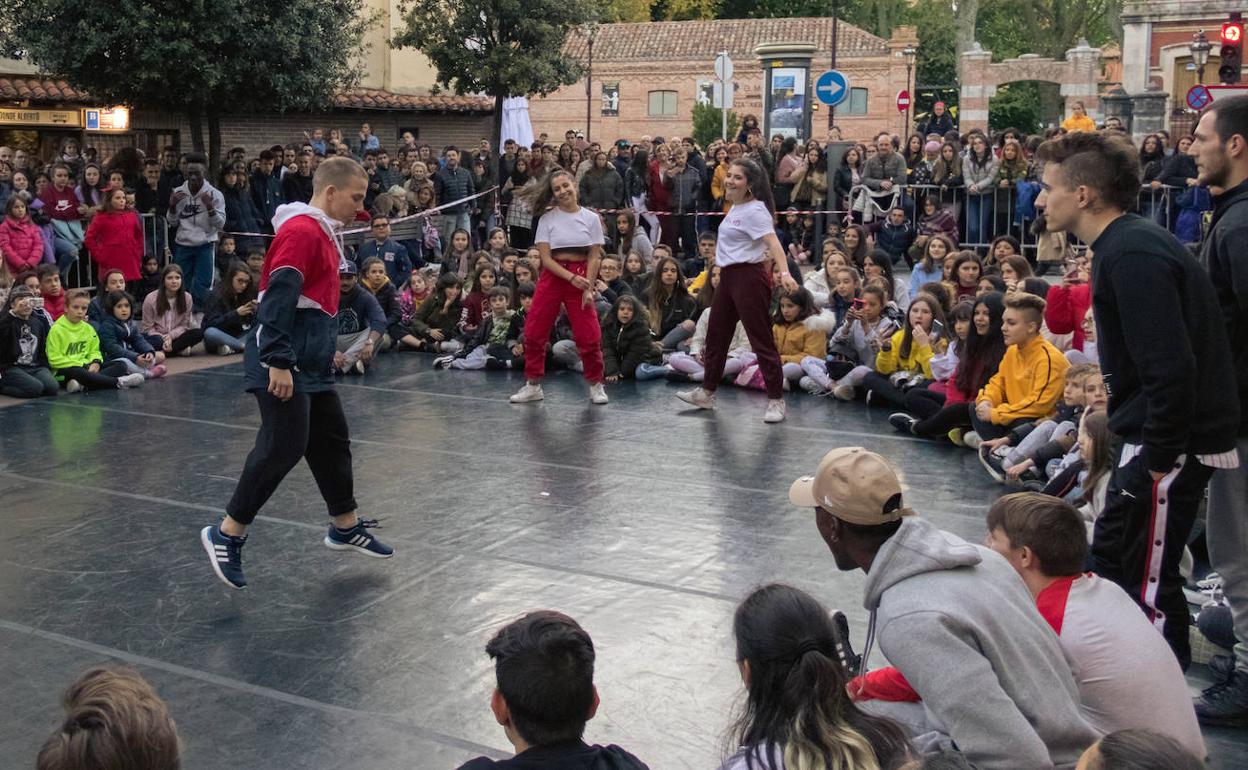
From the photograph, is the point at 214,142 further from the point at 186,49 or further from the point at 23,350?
the point at 23,350

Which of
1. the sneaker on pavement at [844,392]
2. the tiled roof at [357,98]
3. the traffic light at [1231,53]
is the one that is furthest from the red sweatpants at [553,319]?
the traffic light at [1231,53]

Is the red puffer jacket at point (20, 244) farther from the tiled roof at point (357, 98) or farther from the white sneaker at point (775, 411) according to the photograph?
the white sneaker at point (775, 411)

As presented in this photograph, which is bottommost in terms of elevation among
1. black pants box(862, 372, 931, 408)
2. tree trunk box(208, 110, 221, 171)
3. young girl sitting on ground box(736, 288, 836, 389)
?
black pants box(862, 372, 931, 408)

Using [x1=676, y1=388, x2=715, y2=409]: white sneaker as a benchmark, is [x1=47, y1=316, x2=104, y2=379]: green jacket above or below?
above

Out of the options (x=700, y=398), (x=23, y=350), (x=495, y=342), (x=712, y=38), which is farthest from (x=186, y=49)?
(x=712, y=38)

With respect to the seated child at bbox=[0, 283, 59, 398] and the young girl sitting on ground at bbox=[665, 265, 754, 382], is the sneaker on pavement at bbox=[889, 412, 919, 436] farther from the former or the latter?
the seated child at bbox=[0, 283, 59, 398]

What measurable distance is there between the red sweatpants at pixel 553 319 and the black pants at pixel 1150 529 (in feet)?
19.1

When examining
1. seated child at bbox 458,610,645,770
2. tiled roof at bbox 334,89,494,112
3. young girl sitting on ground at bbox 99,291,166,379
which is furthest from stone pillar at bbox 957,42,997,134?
seated child at bbox 458,610,645,770

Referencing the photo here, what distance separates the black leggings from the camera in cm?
1054

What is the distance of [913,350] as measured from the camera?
9.67 m

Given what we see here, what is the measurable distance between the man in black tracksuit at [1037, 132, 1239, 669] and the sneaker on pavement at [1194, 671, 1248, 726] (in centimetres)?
26

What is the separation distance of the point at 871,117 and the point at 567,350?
38.8m

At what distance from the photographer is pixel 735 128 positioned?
4425cm

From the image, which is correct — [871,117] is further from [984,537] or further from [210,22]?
[984,537]
